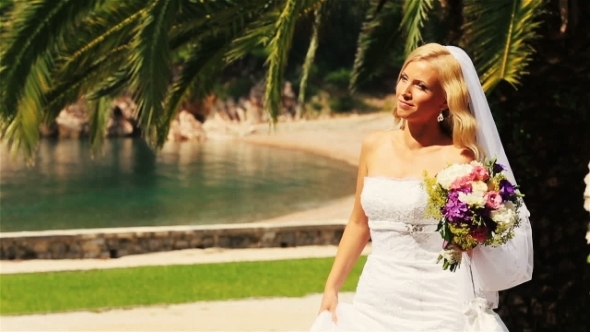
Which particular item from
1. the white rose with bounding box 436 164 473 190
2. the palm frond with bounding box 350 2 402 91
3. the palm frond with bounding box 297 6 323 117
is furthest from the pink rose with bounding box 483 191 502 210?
the palm frond with bounding box 350 2 402 91

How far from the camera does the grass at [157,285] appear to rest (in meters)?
11.2

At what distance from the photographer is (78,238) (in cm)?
1495

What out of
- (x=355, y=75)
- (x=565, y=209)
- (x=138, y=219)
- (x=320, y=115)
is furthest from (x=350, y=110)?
(x=565, y=209)

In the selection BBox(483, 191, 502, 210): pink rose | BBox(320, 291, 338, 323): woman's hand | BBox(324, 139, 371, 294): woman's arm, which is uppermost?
BBox(483, 191, 502, 210): pink rose

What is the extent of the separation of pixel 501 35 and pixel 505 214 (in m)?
2.81

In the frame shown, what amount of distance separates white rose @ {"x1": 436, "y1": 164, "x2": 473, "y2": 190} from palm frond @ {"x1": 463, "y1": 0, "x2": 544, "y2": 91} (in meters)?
2.39

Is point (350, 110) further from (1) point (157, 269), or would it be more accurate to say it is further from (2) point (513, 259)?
(2) point (513, 259)

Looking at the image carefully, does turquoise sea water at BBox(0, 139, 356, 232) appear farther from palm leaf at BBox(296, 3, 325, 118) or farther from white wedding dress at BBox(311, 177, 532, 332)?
white wedding dress at BBox(311, 177, 532, 332)

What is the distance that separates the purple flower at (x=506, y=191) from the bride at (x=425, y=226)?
21 centimetres

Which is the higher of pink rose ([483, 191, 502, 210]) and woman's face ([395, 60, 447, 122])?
woman's face ([395, 60, 447, 122])

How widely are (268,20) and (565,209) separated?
8.54 ft

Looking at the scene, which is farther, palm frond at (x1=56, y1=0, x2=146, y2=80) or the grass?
the grass

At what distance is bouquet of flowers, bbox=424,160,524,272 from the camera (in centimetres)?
389

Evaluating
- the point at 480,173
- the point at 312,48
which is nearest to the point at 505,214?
the point at 480,173
